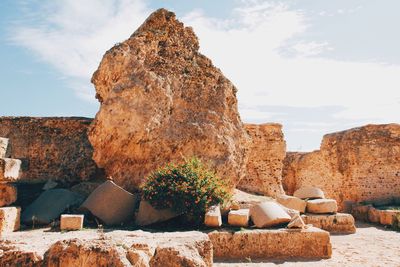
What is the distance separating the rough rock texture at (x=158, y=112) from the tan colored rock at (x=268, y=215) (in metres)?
1.74

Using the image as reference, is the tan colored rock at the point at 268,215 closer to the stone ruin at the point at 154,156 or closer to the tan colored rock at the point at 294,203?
the stone ruin at the point at 154,156

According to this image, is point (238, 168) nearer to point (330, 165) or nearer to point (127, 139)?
point (127, 139)

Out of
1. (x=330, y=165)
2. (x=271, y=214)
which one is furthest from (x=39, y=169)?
(x=330, y=165)

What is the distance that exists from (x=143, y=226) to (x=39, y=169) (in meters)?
4.75

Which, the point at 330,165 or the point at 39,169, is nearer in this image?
the point at 39,169

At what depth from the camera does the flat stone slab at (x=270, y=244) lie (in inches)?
250

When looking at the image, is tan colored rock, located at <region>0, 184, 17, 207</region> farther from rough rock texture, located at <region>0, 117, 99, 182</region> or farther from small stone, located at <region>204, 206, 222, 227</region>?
small stone, located at <region>204, 206, 222, 227</region>

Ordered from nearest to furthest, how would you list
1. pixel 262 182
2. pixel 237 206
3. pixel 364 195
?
pixel 237 206
pixel 262 182
pixel 364 195

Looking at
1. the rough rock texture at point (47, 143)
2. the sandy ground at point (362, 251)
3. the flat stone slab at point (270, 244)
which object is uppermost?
the rough rock texture at point (47, 143)

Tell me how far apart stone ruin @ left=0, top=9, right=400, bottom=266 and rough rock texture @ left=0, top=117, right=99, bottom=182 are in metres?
0.03

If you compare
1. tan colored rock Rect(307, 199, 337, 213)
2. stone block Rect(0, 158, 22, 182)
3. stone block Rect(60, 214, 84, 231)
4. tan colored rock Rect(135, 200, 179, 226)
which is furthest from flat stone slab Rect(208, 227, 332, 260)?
stone block Rect(0, 158, 22, 182)

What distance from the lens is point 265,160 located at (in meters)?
12.9

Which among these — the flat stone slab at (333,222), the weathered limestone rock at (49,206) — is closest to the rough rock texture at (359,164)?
the flat stone slab at (333,222)

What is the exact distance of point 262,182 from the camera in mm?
12656
